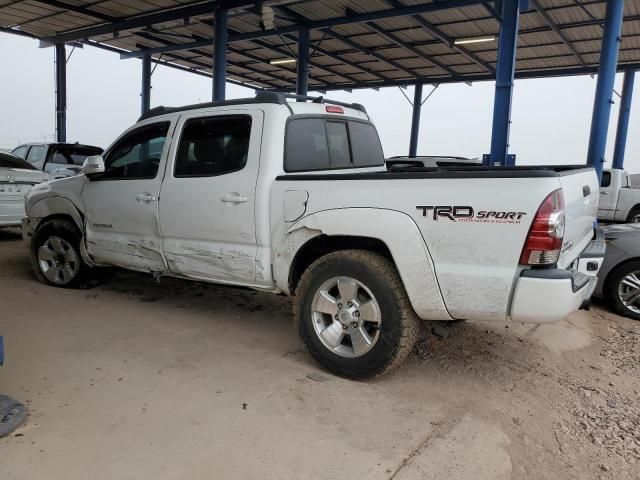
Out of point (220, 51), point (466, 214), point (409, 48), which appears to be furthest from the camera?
point (409, 48)

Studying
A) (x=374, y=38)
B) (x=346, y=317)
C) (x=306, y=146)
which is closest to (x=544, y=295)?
(x=346, y=317)

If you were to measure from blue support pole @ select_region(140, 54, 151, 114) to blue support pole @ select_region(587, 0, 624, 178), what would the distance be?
49.5 feet

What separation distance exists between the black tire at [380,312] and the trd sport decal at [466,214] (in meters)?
0.49

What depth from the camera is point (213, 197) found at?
3.95m

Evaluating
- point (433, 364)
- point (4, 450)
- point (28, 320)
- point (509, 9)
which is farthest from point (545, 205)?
point (509, 9)

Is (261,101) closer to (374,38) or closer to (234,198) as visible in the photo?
(234,198)

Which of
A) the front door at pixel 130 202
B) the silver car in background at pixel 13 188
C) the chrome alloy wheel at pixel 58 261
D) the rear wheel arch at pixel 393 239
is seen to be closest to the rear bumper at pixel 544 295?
the rear wheel arch at pixel 393 239

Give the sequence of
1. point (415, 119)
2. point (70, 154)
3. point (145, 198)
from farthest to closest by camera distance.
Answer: point (415, 119) < point (70, 154) < point (145, 198)

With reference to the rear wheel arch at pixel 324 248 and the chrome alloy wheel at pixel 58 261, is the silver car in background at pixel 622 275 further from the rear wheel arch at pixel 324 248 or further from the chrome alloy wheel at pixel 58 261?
the chrome alloy wheel at pixel 58 261

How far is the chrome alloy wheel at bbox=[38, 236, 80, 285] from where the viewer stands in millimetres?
5379

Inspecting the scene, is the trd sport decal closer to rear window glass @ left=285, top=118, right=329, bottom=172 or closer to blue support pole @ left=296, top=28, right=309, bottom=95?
rear window glass @ left=285, top=118, right=329, bottom=172

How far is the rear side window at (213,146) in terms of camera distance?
391 cm

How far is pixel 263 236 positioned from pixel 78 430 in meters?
1.73

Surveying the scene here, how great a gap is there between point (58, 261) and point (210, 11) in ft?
30.5
